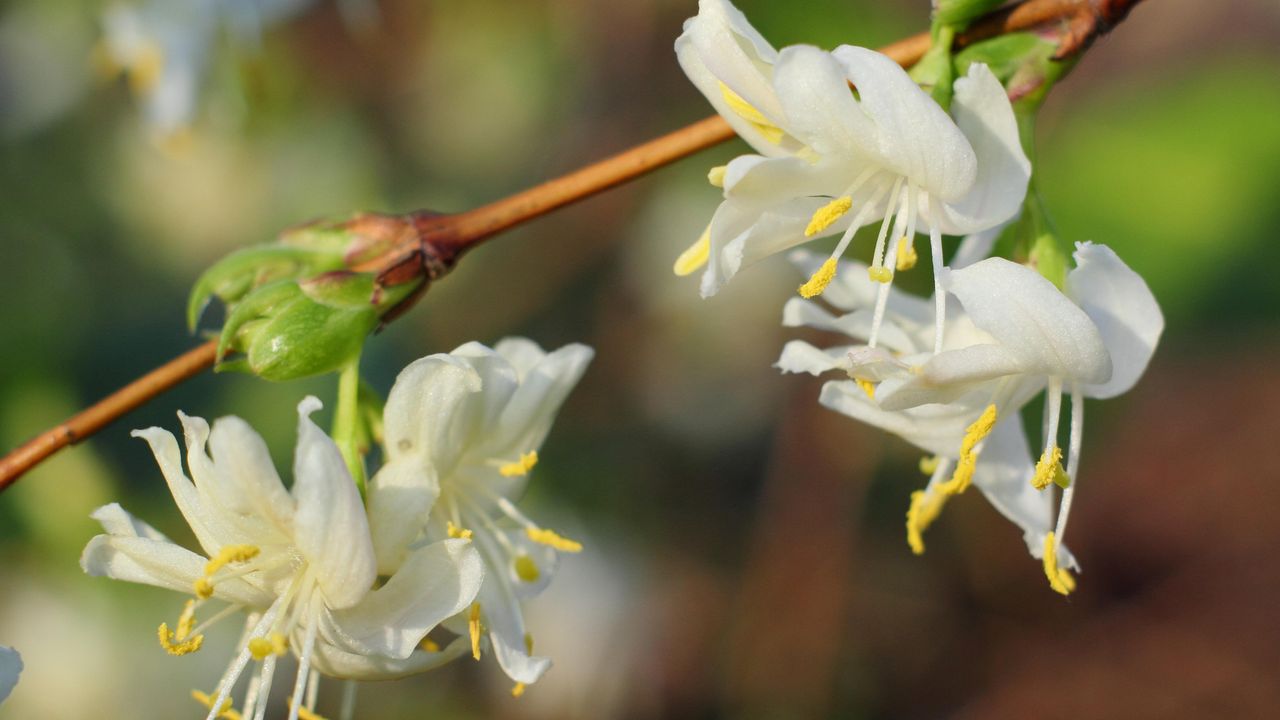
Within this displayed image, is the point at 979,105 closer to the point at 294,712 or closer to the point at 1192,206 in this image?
the point at 294,712

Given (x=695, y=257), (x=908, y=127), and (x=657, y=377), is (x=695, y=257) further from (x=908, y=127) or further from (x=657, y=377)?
(x=657, y=377)

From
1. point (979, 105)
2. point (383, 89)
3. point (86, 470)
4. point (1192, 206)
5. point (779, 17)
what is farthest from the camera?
point (383, 89)

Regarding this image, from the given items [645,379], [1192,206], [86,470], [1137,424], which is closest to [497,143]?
[645,379]

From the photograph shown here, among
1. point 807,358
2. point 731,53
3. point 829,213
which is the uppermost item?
point 731,53

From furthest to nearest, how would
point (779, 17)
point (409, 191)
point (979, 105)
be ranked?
point (409, 191), point (779, 17), point (979, 105)

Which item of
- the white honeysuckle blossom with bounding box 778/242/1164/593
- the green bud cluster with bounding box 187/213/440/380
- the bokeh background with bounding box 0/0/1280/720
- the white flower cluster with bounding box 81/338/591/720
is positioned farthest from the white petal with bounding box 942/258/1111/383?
the bokeh background with bounding box 0/0/1280/720

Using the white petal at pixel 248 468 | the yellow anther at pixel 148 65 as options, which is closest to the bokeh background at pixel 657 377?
the yellow anther at pixel 148 65

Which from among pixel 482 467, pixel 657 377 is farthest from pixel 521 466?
pixel 657 377

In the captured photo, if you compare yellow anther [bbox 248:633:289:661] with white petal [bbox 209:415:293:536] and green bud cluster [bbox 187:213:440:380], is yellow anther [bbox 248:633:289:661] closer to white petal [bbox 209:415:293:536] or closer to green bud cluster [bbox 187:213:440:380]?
white petal [bbox 209:415:293:536]
